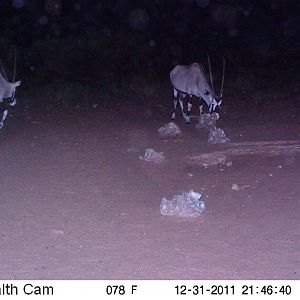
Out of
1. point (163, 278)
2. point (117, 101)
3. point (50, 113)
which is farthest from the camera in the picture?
point (117, 101)

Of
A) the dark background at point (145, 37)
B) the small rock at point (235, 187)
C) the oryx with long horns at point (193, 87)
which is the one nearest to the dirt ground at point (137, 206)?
the small rock at point (235, 187)

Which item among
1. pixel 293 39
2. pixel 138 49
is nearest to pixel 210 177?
pixel 138 49

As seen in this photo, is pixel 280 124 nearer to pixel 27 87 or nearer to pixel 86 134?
pixel 86 134

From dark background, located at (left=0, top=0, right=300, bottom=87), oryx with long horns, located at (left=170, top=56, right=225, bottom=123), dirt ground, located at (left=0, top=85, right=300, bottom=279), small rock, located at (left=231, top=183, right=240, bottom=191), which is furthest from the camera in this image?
dark background, located at (left=0, top=0, right=300, bottom=87)

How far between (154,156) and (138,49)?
14.2 m

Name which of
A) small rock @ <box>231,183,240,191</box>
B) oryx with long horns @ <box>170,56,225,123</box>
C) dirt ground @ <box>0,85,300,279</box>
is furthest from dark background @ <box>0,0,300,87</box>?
small rock @ <box>231,183,240,191</box>

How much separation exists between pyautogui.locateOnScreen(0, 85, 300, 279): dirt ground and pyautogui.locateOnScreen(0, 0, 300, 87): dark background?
335 inches

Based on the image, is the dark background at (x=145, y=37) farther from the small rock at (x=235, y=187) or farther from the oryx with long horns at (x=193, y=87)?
the small rock at (x=235, y=187)

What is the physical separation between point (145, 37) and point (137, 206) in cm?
1790

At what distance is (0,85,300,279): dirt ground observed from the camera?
5746 millimetres

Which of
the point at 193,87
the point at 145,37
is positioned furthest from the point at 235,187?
the point at 145,37

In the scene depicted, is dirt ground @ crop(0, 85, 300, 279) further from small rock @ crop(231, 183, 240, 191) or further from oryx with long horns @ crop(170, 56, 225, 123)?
oryx with long horns @ crop(170, 56, 225, 123)

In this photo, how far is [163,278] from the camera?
5391 mm

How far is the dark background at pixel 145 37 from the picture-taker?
2130cm
